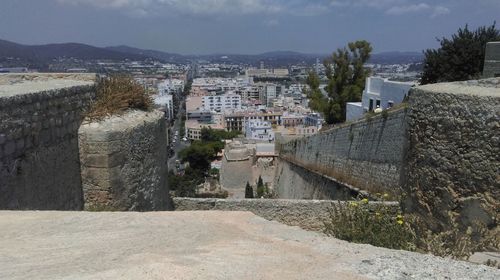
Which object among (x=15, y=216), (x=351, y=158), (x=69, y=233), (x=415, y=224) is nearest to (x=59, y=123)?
(x=15, y=216)

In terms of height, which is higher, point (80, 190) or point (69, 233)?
point (69, 233)

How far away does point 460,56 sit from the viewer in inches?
693

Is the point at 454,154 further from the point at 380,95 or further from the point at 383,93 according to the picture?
the point at 380,95

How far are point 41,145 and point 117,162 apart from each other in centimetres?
99

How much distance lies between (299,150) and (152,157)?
11.0 meters

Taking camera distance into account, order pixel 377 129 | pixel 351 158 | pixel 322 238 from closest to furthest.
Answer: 1. pixel 322 238
2. pixel 377 129
3. pixel 351 158

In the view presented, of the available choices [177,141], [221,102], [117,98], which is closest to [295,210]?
[117,98]

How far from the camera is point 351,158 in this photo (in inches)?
484

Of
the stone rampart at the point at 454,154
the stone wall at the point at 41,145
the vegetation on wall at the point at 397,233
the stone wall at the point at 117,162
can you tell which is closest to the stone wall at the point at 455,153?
the stone rampart at the point at 454,154

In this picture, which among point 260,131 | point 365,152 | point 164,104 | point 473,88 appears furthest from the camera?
Result: point 260,131

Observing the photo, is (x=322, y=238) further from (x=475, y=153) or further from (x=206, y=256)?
(x=475, y=153)

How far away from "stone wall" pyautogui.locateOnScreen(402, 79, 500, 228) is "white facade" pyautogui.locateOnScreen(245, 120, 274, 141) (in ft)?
226

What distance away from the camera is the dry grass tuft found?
617 cm

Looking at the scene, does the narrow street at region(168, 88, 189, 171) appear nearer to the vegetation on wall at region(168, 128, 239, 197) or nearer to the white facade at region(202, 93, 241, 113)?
the white facade at region(202, 93, 241, 113)
